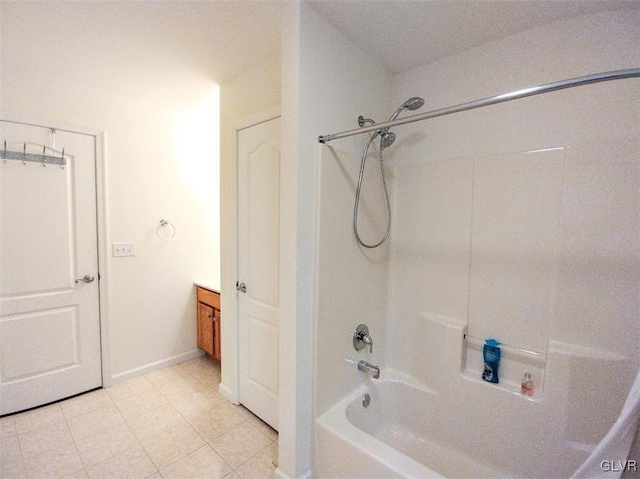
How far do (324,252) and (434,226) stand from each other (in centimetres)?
75

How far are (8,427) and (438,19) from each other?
3.51 meters

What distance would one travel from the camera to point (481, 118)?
4.94ft

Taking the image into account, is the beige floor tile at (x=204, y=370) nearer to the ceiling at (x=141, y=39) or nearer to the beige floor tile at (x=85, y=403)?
the beige floor tile at (x=85, y=403)

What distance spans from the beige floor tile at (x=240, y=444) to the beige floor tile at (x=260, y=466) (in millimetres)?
34

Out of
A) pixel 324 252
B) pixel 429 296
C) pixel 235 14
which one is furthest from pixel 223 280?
pixel 235 14

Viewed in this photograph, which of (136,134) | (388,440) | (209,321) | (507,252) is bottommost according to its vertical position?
(388,440)

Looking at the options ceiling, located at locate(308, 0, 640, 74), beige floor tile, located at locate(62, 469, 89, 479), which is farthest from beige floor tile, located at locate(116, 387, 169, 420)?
ceiling, located at locate(308, 0, 640, 74)

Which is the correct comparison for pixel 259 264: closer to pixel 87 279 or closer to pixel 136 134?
pixel 87 279

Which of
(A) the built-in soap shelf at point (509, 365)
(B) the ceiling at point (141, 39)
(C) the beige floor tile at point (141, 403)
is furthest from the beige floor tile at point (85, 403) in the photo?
(A) the built-in soap shelf at point (509, 365)

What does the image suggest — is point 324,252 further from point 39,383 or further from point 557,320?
point 39,383

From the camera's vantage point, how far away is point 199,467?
5.02ft

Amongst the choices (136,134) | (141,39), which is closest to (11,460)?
(136,134)

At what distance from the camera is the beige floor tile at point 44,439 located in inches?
63.7

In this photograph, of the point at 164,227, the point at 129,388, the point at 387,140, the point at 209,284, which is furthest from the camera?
the point at 209,284
